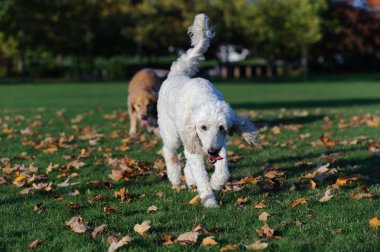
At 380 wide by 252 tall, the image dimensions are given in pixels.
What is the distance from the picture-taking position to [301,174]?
267 inches

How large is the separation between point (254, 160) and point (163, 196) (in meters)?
2.45

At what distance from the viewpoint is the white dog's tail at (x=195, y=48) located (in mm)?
6678

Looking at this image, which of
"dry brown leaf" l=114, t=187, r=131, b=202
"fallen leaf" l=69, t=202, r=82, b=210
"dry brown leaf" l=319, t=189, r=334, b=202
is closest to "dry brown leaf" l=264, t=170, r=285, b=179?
"dry brown leaf" l=319, t=189, r=334, b=202

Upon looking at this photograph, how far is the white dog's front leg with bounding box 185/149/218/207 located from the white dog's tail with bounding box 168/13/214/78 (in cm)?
155

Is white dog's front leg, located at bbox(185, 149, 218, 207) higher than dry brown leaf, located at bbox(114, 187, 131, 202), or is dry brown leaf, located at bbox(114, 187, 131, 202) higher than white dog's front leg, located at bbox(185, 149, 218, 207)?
white dog's front leg, located at bbox(185, 149, 218, 207)

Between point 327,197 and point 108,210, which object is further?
point 327,197

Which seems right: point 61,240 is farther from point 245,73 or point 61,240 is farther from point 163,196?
point 245,73

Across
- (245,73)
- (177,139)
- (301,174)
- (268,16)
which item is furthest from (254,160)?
(245,73)

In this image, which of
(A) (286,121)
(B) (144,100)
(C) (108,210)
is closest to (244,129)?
(C) (108,210)

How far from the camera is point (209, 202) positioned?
5.30 meters

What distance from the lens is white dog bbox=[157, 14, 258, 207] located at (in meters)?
5.12

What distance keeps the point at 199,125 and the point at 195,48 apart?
1.98 meters

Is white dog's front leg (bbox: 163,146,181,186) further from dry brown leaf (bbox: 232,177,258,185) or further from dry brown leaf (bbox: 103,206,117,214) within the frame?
dry brown leaf (bbox: 103,206,117,214)

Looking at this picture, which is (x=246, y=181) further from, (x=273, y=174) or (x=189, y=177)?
(x=189, y=177)
